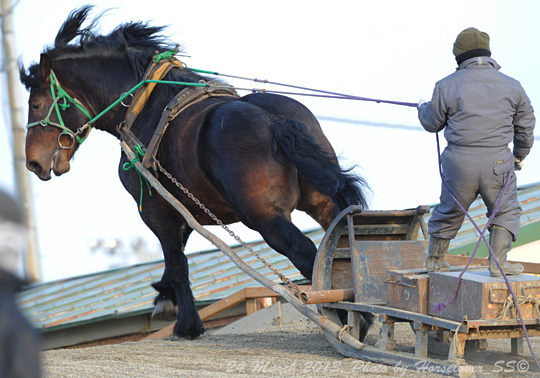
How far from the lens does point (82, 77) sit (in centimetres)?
674

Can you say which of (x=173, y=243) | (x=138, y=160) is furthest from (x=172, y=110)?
(x=173, y=243)

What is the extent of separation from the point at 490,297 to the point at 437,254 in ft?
1.88

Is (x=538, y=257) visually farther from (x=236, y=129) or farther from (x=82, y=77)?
(x=82, y=77)

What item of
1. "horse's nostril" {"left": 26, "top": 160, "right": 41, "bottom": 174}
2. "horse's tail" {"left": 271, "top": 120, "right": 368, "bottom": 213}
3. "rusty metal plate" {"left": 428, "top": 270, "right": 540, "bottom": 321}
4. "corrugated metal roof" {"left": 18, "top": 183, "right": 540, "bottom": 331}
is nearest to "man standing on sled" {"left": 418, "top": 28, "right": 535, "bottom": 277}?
"rusty metal plate" {"left": 428, "top": 270, "right": 540, "bottom": 321}

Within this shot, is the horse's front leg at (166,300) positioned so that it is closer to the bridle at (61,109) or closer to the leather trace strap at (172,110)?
the leather trace strap at (172,110)

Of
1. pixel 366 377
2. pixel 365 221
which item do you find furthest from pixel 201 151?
pixel 366 377

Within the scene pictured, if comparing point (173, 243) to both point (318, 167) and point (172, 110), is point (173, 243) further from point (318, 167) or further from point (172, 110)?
point (318, 167)

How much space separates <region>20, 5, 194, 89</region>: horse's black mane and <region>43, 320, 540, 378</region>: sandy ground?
256cm

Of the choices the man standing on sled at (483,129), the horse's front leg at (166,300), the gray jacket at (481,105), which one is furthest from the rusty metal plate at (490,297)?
the horse's front leg at (166,300)

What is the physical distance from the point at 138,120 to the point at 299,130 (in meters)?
1.80

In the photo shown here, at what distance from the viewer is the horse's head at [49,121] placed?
6625mm

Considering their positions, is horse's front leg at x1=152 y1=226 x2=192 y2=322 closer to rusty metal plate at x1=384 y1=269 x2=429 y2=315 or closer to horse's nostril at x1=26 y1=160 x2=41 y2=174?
horse's nostril at x1=26 y1=160 x2=41 y2=174

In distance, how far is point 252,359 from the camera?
4.98 meters

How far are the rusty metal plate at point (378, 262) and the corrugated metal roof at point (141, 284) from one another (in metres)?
3.79
